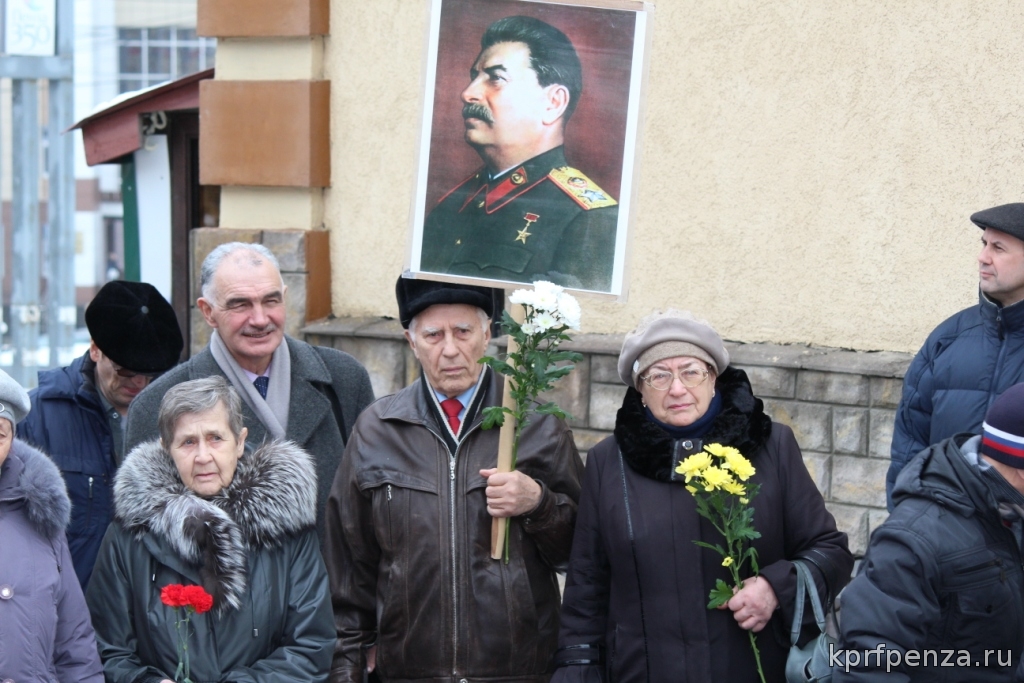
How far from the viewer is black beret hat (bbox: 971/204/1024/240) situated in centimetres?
402

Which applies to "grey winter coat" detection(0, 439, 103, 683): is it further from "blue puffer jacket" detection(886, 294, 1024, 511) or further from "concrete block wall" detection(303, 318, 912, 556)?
"concrete block wall" detection(303, 318, 912, 556)

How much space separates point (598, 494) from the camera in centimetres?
346

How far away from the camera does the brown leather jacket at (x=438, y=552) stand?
350 cm

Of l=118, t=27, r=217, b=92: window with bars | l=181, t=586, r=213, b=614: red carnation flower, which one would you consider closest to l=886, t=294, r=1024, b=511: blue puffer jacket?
l=181, t=586, r=213, b=614: red carnation flower

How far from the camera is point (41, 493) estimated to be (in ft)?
11.2

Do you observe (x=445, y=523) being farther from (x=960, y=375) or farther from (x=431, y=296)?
(x=960, y=375)

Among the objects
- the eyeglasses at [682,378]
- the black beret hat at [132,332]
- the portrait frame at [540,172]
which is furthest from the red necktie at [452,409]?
the black beret hat at [132,332]

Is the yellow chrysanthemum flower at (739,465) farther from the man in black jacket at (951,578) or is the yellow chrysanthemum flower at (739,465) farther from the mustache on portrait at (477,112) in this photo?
the mustache on portrait at (477,112)

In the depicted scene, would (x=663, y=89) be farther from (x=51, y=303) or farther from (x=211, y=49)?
(x=211, y=49)

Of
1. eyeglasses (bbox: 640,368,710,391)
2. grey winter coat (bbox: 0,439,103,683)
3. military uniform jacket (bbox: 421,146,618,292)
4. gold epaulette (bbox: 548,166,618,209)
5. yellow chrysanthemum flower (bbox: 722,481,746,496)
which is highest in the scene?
gold epaulette (bbox: 548,166,618,209)

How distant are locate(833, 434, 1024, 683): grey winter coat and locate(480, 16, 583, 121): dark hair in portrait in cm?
139

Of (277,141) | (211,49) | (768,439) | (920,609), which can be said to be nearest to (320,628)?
(768,439)

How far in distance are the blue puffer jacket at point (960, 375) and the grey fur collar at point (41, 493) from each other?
8.04 feet

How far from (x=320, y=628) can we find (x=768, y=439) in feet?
4.09
